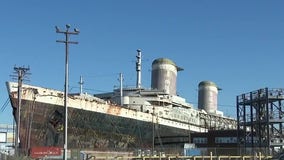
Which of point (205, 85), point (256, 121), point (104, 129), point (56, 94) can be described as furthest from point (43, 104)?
point (205, 85)

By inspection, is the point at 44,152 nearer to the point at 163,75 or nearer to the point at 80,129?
the point at 80,129

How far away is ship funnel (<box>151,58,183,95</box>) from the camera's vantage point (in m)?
103

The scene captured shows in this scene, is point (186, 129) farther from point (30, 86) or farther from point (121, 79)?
point (30, 86)

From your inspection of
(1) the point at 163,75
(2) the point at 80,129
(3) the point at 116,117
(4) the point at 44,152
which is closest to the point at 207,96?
(1) the point at 163,75

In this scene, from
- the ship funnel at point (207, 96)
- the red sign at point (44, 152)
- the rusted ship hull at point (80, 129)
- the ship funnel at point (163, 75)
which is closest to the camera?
the red sign at point (44, 152)

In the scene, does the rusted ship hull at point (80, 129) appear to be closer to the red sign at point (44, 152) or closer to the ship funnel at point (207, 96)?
the red sign at point (44, 152)

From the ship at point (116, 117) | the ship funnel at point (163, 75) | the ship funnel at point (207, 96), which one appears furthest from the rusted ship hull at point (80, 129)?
the ship funnel at point (207, 96)

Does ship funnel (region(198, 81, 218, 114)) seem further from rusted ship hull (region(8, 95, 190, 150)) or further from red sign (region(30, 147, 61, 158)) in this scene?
red sign (region(30, 147, 61, 158))

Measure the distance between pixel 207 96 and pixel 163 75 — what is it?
25.0m

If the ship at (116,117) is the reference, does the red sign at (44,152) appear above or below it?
below

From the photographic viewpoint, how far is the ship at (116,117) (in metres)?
64.9

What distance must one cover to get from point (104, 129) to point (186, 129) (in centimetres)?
2712

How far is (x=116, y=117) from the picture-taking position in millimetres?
74438

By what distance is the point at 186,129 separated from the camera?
9550cm
